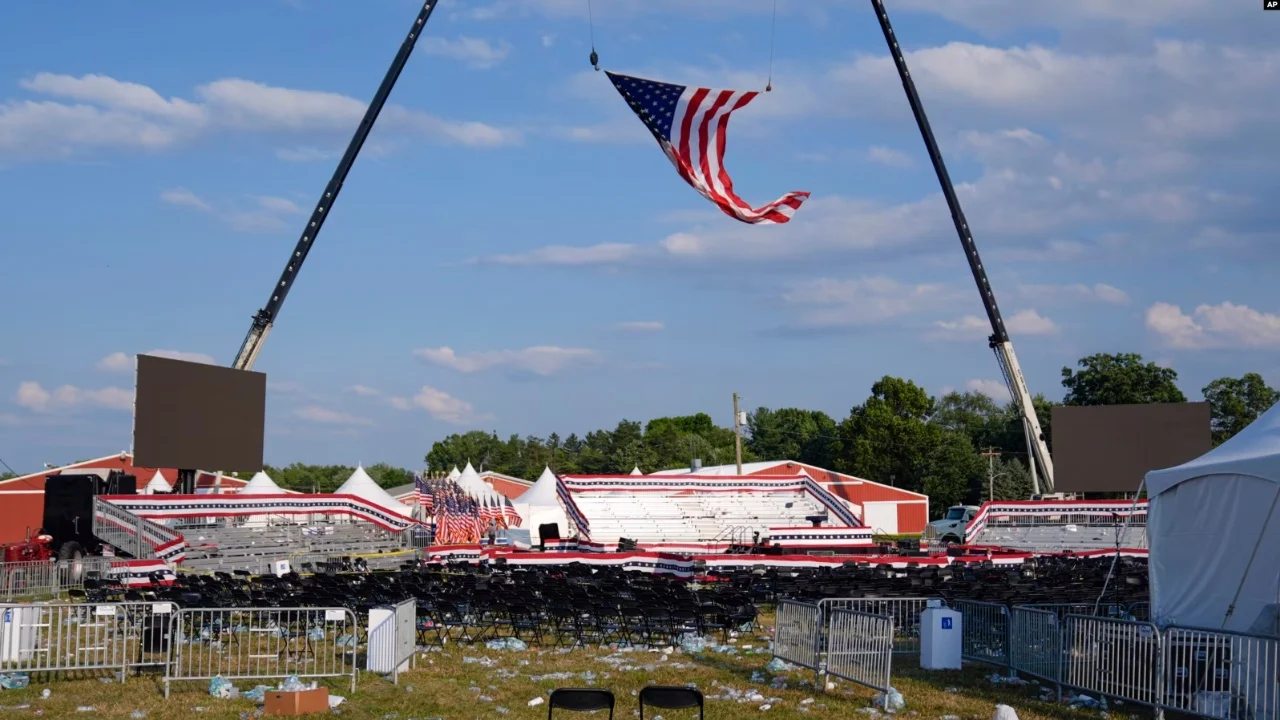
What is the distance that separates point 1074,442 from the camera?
157 feet

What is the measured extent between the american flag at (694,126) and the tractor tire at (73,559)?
15649mm

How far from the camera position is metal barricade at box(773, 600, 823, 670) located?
1291 centimetres

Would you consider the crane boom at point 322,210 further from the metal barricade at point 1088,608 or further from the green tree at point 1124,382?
the green tree at point 1124,382

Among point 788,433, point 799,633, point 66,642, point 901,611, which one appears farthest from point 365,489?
point 788,433

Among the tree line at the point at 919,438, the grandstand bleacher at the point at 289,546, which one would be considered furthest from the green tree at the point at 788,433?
the grandstand bleacher at the point at 289,546

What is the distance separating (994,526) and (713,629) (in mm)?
30659

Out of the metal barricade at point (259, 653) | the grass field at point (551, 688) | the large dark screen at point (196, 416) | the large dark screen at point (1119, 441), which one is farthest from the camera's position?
the large dark screen at point (1119, 441)

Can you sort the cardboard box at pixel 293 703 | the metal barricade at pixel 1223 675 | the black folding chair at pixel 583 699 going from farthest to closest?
the cardboard box at pixel 293 703 → the metal barricade at pixel 1223 675 → the black folding chair at pixel 583 699

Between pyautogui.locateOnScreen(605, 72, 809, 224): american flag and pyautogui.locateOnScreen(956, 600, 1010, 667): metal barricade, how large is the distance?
9.79 metres

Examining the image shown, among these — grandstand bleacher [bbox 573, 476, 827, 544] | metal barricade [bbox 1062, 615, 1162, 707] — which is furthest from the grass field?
grandstand bleacher [bbox 573, 476, 827, 544]

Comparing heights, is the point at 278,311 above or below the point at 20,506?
above

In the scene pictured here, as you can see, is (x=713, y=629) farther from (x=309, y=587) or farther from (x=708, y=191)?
(x=708, y=191)

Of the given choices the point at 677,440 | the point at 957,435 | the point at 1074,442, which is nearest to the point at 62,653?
the point at 1074,442

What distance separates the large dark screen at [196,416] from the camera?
1433 inches
